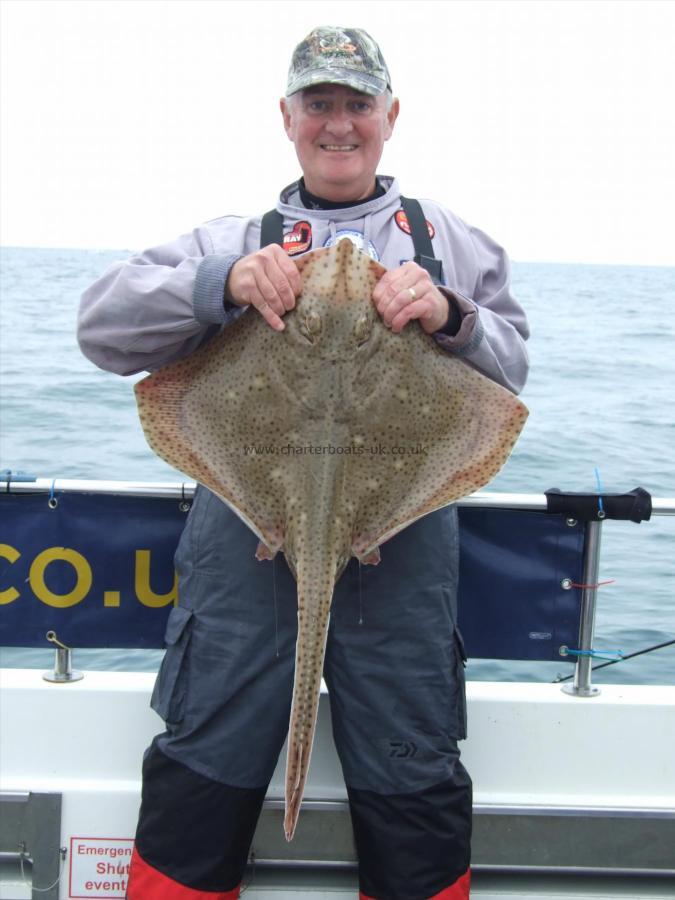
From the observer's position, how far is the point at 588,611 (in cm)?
333

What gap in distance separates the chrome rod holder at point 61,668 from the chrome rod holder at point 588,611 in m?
1.66

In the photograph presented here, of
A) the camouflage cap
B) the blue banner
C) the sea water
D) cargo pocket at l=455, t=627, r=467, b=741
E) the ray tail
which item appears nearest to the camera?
the ray tail

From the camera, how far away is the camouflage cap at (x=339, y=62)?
8.55 feet

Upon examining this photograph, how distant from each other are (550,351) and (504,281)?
18.5 metres

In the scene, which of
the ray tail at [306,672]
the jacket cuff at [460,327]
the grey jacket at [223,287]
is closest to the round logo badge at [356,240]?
the grey jacket at [223,287]

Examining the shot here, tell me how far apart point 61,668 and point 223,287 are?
158 cm

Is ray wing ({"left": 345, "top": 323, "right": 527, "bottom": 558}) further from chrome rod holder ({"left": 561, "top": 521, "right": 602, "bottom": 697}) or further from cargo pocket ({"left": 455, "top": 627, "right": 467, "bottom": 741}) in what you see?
chrome rod holder ({"left": 561, "top": 521, "right": 602, "bottom": 697})

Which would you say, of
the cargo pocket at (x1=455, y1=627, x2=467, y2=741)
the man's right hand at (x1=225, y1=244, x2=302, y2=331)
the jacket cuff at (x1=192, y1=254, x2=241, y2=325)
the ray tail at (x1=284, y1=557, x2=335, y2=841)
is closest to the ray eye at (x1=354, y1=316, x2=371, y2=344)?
the man's right hand at (x1=225, y1=244, x2=302, y2=331)

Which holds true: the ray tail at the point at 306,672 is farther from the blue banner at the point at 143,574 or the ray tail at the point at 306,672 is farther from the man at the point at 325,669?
the blue banner at the point at 143,574

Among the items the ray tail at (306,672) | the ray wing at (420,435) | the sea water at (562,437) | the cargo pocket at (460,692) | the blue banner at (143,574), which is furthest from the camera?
the sea water at (562,437)

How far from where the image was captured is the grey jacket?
2484 mm

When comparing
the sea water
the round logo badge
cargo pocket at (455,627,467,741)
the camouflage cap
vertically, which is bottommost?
the sea water

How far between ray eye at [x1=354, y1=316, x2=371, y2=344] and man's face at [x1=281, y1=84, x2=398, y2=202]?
57 cm

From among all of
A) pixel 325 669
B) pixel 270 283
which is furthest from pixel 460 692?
pixel 270 283
